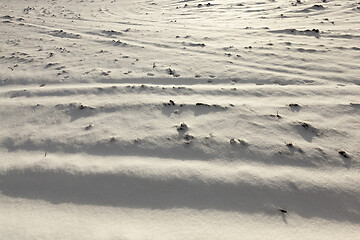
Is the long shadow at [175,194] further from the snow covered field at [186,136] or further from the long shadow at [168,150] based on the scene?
the long shadow at [168,150]

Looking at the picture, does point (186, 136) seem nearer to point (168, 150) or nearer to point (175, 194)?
point (168, 150)

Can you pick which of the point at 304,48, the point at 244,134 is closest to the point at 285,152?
the point at 244,134

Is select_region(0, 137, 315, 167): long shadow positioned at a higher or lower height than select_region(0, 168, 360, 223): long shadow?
higher

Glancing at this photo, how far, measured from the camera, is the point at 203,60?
132 inches

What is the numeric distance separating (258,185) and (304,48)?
8.57 ft

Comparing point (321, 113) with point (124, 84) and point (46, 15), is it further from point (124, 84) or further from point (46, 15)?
point (46, 15)

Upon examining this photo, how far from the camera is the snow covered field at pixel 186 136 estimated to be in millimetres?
1529

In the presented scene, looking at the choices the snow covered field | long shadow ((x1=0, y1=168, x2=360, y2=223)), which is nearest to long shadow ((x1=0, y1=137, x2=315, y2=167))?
the snow covered field

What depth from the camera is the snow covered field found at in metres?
1.53

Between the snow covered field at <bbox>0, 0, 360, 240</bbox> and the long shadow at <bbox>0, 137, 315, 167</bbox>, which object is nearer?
the snow covered field at <bbox>0, 0, 360, 240</bbox>

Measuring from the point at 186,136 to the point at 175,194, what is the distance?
1.91 ft

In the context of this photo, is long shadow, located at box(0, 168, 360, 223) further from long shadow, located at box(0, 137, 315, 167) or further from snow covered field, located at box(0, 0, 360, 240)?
long shadow, located at box(0, 137, 315, 167)

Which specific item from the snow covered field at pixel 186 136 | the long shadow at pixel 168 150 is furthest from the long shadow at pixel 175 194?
the long shadow at pixel 168 150

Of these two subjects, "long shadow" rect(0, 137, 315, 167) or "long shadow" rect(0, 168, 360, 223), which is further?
"long shadow" rect(0, 137, 315, 167)
